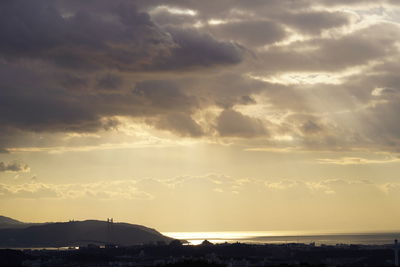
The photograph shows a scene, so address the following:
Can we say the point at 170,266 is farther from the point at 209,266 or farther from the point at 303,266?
the point at 303,266

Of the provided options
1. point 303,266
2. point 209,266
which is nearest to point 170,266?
point 209,266

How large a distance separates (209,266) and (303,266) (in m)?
23.0

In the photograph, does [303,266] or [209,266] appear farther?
[303,266]

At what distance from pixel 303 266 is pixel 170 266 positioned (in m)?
29.3

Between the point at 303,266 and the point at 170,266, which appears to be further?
the point at 303,266

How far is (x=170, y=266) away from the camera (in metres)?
142

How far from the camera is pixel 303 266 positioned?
15550 centimetres

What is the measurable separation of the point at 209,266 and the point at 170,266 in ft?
23.3

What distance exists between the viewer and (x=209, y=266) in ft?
468
